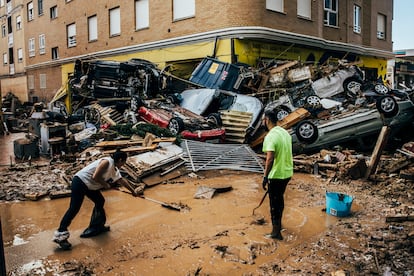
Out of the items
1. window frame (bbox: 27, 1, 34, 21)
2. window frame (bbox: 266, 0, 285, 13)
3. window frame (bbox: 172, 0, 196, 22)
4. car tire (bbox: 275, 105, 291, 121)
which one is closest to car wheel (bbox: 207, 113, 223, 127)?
car tire (bbox: 275, 105, 291, 121)

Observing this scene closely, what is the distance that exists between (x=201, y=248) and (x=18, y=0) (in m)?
39.9

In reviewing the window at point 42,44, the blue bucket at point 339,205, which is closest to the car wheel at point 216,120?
the blue bucket at point 339,205

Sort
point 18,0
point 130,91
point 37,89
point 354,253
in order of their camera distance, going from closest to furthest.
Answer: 1. point 354,253
2. point 130,91
3. point 37,89
4. point 18,0

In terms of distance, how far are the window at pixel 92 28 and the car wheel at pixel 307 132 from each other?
19217mm

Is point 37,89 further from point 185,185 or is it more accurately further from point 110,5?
point 185,185

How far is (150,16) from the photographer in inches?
814

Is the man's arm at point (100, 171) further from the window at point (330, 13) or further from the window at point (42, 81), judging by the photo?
the window at point (42, 81)

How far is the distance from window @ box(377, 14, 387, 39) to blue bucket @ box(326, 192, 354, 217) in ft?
82.6

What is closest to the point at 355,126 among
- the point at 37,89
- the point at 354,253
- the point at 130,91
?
the point at 354,253

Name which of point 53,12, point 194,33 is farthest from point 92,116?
point 53,12

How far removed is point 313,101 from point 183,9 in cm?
949

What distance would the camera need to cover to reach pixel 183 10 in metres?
18.9

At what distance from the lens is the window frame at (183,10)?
60.6 feet

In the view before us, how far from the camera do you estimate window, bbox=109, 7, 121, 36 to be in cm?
2331
